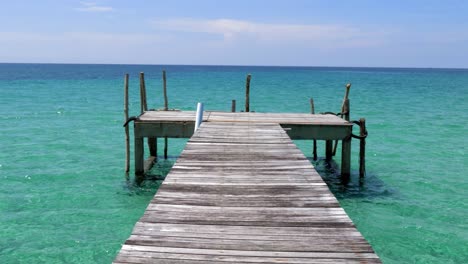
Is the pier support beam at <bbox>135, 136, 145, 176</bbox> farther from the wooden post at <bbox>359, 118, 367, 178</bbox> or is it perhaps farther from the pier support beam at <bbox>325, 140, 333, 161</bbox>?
the pier support beam at <bbox>325, 140, 333, 161</bbox>

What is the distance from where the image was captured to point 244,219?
5141mm

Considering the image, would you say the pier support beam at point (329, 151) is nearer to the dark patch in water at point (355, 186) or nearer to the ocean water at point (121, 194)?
the ocean water at point (121, 194)

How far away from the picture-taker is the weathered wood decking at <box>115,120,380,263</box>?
421cm

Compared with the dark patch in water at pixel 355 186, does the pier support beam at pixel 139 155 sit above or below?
above

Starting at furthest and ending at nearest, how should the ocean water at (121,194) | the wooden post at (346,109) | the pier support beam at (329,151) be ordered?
the pier support beam at (329,151), the wooden post at (346,109), the ocean water at (121,194)

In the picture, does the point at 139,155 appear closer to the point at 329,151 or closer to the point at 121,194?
the point at 121,194

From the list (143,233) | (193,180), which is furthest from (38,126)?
(143,233)

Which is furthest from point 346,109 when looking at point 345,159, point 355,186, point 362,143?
point 355,186

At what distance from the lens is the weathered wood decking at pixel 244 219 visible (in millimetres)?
4207

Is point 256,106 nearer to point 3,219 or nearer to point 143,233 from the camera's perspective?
point 3,219

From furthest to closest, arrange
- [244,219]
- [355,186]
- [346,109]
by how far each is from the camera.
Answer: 1. [346,109]
2. [355,186]
3. [244,219]

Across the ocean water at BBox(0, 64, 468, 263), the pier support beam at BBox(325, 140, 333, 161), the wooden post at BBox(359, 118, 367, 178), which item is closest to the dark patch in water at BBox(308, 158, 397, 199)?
the ocean water at BBox(0, 64, 468, 263)

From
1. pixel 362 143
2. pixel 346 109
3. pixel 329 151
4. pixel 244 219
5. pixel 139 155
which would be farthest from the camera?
pixel 329 151

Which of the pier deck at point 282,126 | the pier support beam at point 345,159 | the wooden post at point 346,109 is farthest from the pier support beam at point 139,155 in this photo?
the wooden post at point 346,109
